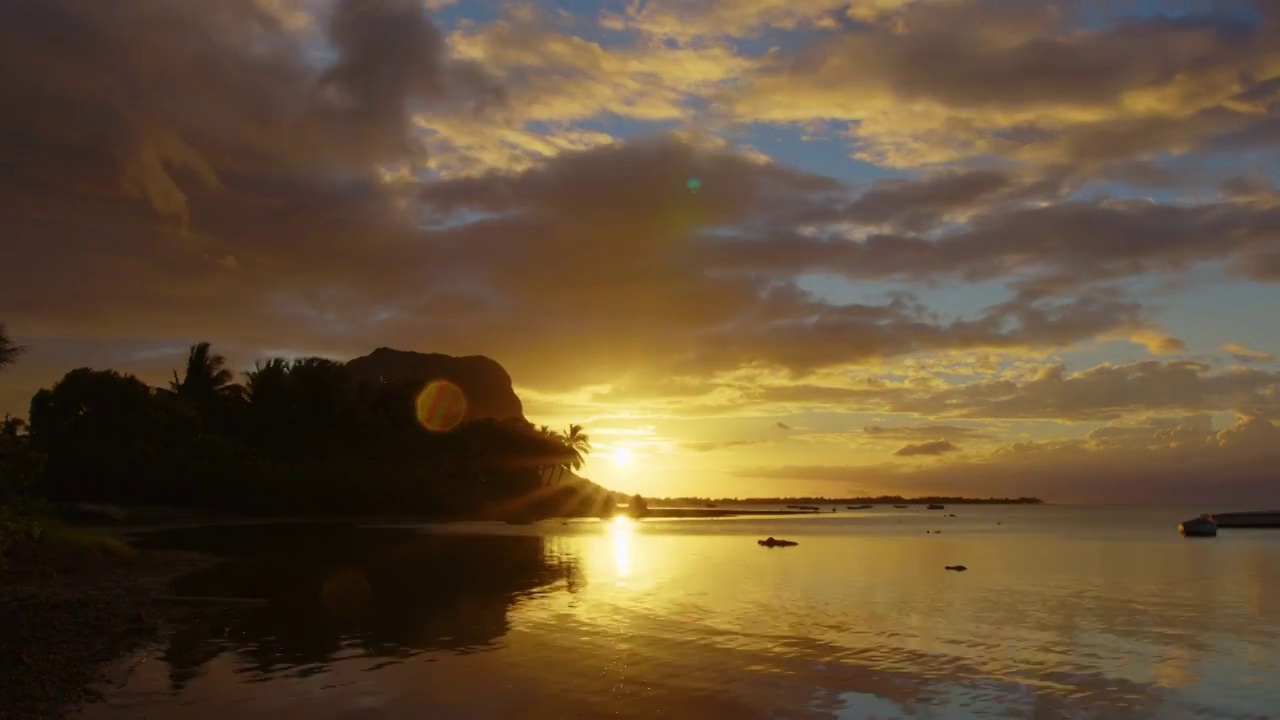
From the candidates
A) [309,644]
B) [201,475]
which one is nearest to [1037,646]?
[309,644]

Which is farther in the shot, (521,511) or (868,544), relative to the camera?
(521,511)

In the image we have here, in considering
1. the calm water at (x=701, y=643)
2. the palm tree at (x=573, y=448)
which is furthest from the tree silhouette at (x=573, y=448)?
the calm water at (x=701, y=643)

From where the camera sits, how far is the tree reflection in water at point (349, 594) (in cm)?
2741

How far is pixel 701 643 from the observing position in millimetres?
30266

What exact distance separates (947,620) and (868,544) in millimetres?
55835

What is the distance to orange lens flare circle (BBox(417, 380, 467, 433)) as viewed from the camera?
5728 inches

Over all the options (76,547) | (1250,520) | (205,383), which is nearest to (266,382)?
(205,383)

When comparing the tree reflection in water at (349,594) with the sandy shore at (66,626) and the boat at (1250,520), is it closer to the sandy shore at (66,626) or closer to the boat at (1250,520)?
→ the sandy shore at (66,626)

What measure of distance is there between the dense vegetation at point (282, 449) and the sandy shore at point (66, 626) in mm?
63602

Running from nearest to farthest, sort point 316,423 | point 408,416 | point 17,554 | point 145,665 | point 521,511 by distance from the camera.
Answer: point 145,665 < point 17,554 < point 316,423 < point 408,416 < point 521,511

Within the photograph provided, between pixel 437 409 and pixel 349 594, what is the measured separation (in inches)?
4811

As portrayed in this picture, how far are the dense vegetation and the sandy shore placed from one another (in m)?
63.6

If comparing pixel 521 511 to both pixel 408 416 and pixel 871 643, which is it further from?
pixel 871 643

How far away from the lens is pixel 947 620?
3694cm
